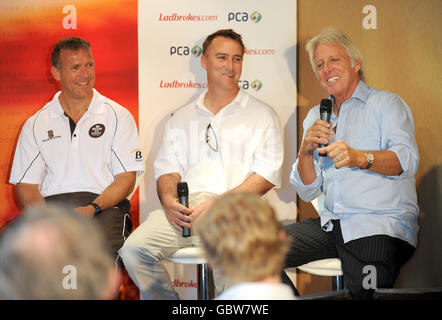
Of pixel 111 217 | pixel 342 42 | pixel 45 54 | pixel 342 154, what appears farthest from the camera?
pixel 45 54

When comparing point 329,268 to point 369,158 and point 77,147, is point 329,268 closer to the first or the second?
point 369,158

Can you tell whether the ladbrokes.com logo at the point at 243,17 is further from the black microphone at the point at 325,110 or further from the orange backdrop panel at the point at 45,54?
the black microphone at the point at 325,110

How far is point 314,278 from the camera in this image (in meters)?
3.94

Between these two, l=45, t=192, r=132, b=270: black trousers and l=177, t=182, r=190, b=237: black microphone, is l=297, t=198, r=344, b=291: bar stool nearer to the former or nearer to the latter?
l=177, t=182, r=190, b=237: black microphone

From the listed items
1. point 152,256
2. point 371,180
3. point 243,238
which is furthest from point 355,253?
point 243,238

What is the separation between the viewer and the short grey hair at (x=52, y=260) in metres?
1.47

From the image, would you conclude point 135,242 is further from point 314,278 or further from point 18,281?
point 18,281

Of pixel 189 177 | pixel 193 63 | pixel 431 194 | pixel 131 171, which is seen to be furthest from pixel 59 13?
pixel 431 194

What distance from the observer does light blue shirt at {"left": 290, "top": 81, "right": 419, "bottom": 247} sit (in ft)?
9.73

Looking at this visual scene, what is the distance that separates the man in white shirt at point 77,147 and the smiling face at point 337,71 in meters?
1.45

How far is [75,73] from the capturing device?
12.7 ft

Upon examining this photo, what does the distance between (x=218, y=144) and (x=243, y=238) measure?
2.11m

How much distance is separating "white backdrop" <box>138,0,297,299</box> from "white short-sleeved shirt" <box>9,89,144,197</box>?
9.5 inches

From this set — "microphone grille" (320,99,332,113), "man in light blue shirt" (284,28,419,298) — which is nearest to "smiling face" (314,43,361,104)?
"man in light blue shirt" (284,28,419,298)
